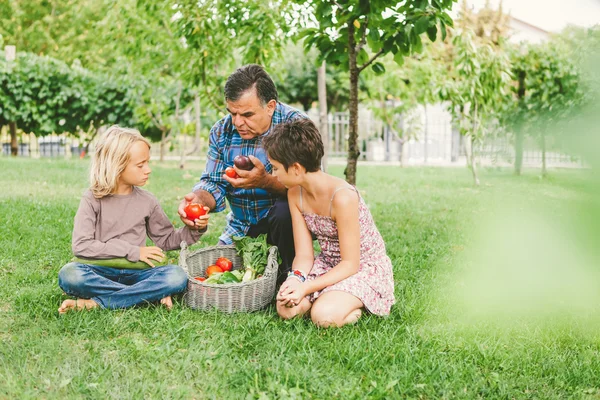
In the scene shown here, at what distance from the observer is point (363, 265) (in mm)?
3529

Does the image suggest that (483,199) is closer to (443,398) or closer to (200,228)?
(200,228)

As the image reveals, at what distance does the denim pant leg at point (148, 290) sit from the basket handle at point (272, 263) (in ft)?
1.55

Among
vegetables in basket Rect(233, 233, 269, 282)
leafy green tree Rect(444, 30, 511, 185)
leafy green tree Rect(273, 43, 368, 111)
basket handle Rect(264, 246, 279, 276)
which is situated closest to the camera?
basket handle Rect(264, 246, 279, 276)

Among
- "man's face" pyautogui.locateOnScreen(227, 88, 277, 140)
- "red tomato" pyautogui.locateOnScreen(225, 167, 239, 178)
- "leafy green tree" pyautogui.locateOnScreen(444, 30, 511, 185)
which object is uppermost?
"leafy green tree" pyautogui.locateOnScreen(444, 30, 511, 185)

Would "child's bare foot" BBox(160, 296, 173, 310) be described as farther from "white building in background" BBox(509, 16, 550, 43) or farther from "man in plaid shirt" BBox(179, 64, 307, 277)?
"white building in background" BBox(509, 16, 550, 43)

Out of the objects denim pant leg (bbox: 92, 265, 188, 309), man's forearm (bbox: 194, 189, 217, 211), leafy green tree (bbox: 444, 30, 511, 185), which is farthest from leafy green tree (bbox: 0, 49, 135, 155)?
denim pant leg (bbox: 92, 265, 188, 309)

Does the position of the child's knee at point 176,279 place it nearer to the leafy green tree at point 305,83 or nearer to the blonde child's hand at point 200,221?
the blonde child's hand at point 200,221

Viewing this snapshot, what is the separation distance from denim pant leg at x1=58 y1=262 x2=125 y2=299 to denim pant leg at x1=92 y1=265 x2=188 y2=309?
0.04 meters

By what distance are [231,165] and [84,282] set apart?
50.2 inches

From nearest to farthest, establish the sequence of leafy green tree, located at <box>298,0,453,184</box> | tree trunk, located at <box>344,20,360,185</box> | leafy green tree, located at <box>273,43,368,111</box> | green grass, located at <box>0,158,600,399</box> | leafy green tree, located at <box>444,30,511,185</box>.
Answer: green grass, located at <box>0,158,600,399</box>
leafy green tree, located at <box>298,0,453,184</box>
tree trunk, located at <box>344,20,360,185</box>
leafy green tree, located at <box>444,30,511,185</box>
leafy green tree, located at <box>273,43,368,111</box>

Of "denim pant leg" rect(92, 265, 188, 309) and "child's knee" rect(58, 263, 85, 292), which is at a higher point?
"child's knee" rect(58, 263, 85, 292)

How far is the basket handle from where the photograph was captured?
348 centimetres

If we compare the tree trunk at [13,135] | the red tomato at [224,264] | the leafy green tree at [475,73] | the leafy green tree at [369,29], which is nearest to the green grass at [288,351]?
the red tomato at [224,264]

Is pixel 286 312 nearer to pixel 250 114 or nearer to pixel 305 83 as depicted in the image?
pixel 250 114
